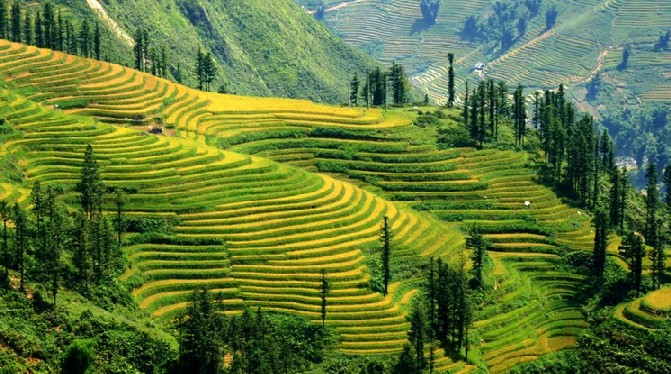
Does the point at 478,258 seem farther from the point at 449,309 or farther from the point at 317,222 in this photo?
the point at 317,222

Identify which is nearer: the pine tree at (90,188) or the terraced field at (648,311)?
the terraced field at (648,311)

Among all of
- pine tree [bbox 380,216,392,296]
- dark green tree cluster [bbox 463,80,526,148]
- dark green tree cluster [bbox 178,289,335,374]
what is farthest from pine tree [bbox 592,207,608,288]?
dark green tree cluster [bbox 178,289,335,374]

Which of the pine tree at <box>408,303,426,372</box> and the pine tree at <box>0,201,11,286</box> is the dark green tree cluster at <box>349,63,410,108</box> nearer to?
the pine tree at <box>408,303,426,372</box>

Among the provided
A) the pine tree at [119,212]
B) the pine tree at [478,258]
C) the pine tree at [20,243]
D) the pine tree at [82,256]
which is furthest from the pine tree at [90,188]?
→ the pine tree at [478,258]

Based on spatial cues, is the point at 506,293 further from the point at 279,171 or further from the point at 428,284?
the point at 279,171

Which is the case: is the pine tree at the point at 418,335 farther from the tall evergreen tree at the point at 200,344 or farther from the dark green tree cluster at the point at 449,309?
the tall evergreen tree at the point at 200,344

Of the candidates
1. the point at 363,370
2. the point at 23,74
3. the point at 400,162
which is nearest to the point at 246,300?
the point at 363,370
